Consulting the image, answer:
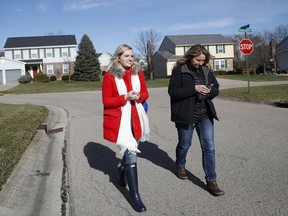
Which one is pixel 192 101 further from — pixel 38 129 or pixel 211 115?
pixel 38 129

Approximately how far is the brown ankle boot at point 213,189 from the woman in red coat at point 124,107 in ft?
3.07

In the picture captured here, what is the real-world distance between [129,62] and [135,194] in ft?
5.01

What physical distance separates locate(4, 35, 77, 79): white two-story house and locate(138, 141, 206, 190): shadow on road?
54.2m

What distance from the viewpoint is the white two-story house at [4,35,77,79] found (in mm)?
60156

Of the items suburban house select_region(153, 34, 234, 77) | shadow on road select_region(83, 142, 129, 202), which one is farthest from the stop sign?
suburban house select_region(153, 34, 234, 77)

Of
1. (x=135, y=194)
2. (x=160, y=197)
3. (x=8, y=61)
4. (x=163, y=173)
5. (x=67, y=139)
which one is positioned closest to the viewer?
(x=135, y=194)

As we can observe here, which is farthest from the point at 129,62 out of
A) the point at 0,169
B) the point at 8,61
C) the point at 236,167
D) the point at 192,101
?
the point at 8,61

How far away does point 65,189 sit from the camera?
5188 mm

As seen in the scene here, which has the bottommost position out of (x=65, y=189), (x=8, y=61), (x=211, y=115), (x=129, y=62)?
(x=65, y=189)

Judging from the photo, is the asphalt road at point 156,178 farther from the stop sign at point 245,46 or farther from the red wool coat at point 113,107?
the stop sign at point 245,46

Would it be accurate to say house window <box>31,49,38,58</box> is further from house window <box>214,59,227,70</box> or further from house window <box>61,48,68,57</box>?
house window <box>214,59,227,70</box>

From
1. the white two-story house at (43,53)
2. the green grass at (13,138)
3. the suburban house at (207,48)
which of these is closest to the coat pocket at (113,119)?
the green grass at (13,138)

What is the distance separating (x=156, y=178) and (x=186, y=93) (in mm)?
Result: 1409

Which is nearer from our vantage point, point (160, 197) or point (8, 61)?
point (160, 197)
